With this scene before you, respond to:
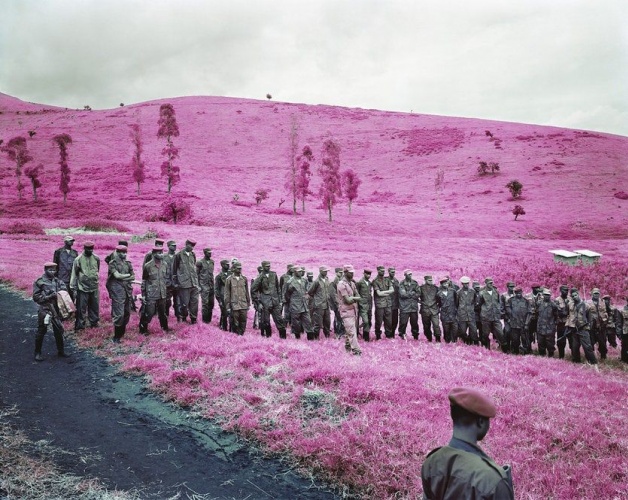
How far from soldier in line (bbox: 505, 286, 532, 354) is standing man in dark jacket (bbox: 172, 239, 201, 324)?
9.95 m

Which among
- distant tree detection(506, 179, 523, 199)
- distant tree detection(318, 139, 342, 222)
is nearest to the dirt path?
distant tree detection(318, 139, 342, 222)

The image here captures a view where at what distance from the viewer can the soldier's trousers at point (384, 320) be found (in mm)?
14375

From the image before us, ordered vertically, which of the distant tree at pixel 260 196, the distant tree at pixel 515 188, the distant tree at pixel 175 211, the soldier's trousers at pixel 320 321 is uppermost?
the distant tree at pixel 515 188

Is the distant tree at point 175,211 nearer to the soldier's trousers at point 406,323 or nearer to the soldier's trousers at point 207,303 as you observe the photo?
the soldier's trousers at point 207,303

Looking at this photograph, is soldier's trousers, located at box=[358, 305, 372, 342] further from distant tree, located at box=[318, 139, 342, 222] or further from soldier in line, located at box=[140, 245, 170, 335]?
distant tree, located at box=[318, 139, 342, 222]

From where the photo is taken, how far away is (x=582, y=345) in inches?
508

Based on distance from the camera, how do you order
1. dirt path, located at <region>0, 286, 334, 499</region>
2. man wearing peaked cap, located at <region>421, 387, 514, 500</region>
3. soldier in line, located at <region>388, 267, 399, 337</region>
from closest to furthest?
man wearing peaked cap, located at <region>421, 387, 514, 500</region> → dirt path, located at <region>0, 286, 334, 499</region> → soldier in line, located at <region>388, 267, 399, 337</region>

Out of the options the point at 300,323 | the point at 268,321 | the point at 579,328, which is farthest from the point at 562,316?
the point at 268,321

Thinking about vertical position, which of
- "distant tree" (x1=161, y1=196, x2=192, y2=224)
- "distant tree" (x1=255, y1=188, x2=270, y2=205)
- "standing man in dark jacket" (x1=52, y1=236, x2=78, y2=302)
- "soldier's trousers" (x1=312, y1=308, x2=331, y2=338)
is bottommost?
"soldier's trousers" (x1=312, y1=308, x2=331, y2=338)

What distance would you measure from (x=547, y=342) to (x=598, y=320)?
5.67ft

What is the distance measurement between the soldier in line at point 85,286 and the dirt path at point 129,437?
2.41 meters

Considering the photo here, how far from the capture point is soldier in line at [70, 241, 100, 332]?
11.6 m

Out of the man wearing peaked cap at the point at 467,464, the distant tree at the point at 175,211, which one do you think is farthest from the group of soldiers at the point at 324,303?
the distant tree at the point at 175,211

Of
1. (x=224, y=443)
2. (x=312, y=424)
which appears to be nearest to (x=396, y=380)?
(x=312, y=424)
